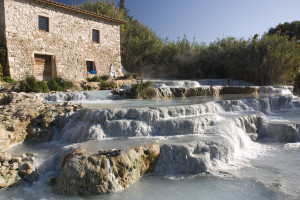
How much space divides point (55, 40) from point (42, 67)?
5.53ft

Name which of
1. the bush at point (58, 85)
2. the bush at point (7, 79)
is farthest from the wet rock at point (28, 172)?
the bush at point (7, 79)

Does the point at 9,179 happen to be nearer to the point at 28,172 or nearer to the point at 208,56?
the point at 28,172

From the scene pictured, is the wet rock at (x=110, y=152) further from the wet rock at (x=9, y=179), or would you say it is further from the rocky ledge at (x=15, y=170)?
the wet rock at (x=9, y=179)

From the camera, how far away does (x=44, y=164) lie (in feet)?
15.3

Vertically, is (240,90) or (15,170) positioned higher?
(240,90)

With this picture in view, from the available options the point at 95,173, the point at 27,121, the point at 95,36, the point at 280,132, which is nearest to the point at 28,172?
the point at 95,173

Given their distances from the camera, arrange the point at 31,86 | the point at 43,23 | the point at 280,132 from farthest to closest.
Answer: the point at 43,23
the point at 31,86
the point at 280,132

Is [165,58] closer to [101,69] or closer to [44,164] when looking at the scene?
[101,69]

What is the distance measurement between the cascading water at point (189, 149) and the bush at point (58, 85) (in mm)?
5344

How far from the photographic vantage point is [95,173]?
3.91 metres

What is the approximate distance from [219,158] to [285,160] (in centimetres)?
149

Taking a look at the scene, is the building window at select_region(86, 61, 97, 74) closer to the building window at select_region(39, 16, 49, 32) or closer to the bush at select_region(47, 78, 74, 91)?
the building window at select_region(39, 16, 49, 32)

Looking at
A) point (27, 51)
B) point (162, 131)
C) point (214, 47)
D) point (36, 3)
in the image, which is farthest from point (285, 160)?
point (214, 47)

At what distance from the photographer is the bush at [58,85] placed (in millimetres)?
11398
